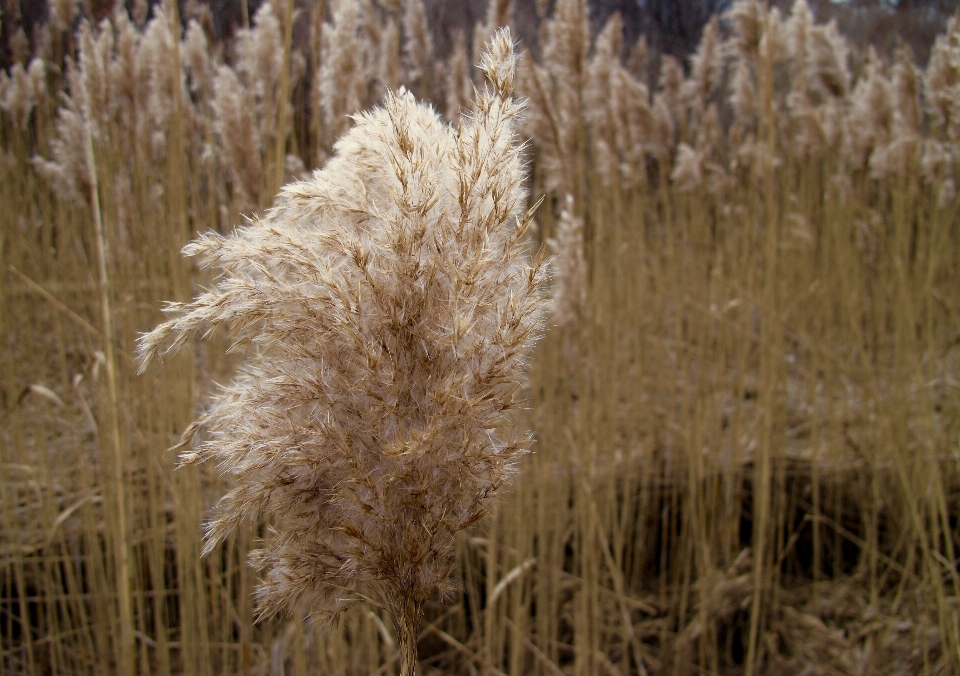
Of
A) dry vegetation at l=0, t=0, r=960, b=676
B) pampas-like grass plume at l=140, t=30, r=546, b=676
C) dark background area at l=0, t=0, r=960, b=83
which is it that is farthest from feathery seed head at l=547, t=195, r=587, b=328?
dark background area at l=0, t=0, r=960, b=83

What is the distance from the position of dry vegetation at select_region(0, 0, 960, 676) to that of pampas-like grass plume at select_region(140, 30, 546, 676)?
42cm

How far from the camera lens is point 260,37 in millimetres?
1471

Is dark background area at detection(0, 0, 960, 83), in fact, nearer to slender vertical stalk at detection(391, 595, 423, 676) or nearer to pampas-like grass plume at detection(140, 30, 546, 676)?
pampas-like grass plume at detection(140, 30, 546, 676)

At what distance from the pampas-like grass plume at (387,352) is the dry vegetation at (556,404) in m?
0.42

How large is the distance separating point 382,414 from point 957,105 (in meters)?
1.50

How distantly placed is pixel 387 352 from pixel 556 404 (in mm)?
1538

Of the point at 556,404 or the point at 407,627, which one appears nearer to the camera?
the point at 407,627

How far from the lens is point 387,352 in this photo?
1.91ft

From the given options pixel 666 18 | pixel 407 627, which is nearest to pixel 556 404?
pixel 407 627

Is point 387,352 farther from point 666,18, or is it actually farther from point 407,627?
point 666,18

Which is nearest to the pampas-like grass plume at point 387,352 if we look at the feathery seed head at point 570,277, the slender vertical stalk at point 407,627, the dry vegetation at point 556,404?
the slender vertical stalk at point 407,627

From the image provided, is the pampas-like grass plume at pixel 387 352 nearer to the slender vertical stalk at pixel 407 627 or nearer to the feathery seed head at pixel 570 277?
the slender vertical stalk at pixel 407 627

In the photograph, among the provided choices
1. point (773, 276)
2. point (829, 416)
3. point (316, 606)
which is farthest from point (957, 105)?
point (316, 606)

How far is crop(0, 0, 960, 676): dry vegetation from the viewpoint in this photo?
138 centimetres
